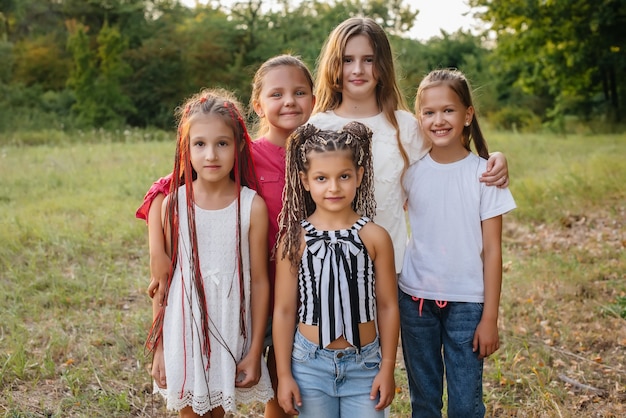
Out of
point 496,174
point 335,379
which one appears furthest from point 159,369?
point 496,174

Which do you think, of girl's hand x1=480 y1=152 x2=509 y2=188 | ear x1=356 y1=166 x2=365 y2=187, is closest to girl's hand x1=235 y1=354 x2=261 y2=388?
ear x1=356 y1=166 x2=365 y2=187

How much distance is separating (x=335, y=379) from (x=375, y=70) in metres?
1.19

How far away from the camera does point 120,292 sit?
4750mm

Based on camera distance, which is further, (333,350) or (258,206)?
(258,206)

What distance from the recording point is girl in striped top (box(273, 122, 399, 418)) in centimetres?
210

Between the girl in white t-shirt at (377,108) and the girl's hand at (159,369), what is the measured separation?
932 mm

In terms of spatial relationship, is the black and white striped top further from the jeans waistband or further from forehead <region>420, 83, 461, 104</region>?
forehead <region>420, 83, 461, 104</region>

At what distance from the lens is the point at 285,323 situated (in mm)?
2164

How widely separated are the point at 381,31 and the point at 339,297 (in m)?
1.13

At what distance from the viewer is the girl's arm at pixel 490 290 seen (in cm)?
235

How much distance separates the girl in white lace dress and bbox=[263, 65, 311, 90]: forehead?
33 cm

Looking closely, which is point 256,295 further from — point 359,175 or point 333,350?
point 359,175

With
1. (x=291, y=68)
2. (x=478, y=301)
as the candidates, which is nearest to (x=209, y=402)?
(x=478, y=301)

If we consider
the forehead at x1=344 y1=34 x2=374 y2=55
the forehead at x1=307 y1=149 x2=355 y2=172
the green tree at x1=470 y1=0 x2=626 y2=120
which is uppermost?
the green tree at x1=470 y1=0 x2=626 y2=120
